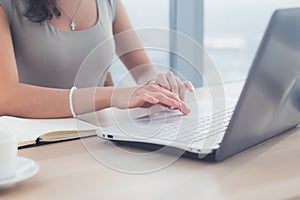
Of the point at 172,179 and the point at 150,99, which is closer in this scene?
the point at 172,179

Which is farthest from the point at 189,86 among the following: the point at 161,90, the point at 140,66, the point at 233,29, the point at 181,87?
the point at 233,29

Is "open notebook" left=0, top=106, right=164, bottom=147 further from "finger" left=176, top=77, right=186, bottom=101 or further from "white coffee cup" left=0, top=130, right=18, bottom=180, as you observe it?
"white coffee cup" left=0, top=130, right=18, bottom=180

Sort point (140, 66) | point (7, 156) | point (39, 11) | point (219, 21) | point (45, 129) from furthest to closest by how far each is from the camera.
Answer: point (219, 21) < point (140, 66) < point (39, 11) < point (45, 129) < point (7, 156)

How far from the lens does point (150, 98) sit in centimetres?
113

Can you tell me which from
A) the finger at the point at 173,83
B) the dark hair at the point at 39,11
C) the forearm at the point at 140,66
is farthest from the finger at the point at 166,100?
the dark hair at the point at 39,11

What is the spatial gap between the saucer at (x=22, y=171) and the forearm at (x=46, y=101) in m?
0.41

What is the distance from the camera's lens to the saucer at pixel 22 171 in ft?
2.52

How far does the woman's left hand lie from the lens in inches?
49.0

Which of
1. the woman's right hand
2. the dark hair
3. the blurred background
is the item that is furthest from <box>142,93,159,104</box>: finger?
the blurred background

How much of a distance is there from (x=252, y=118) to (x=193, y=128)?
158 mm

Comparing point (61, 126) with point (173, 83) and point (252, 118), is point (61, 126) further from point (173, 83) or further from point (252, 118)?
point (252, 118)

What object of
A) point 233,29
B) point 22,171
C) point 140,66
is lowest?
point 233,29

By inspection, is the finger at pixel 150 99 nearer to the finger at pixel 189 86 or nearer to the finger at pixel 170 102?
the finger at pixel 170 102

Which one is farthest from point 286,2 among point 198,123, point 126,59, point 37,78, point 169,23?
point 198,123
